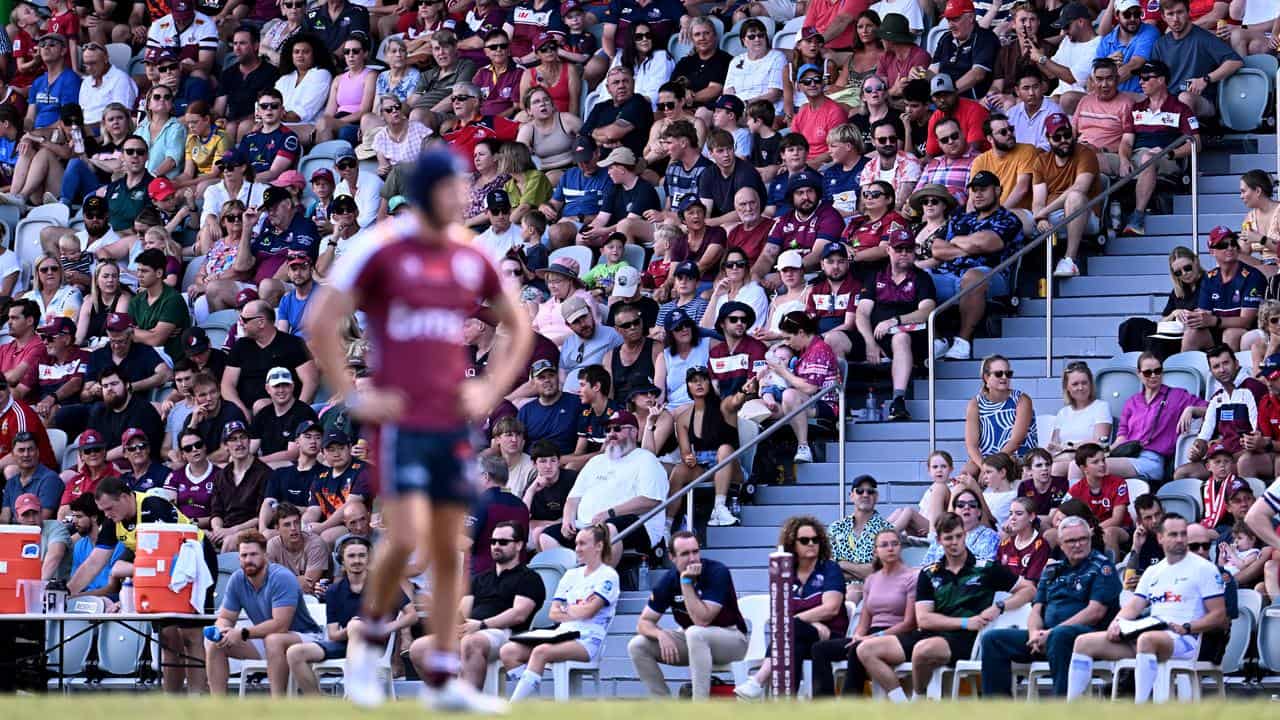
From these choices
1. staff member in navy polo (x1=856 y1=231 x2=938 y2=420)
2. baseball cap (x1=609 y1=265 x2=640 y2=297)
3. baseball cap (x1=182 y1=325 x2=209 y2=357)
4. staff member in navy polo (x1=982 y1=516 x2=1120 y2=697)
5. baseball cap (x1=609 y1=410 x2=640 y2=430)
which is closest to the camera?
staff member in navy polo (x1=982 y1=516 x2=1120 y2=697)

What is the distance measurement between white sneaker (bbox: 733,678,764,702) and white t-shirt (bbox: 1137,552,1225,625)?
2.25m

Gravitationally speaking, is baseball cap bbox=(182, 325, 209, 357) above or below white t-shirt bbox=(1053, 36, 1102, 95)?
below

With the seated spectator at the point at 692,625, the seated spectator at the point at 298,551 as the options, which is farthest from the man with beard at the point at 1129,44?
the seated spectator at the point at 298,551

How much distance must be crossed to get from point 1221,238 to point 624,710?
26.7 feet

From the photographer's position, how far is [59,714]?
23.9ft

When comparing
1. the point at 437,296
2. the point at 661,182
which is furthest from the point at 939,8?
the point at 437,296

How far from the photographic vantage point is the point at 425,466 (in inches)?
282

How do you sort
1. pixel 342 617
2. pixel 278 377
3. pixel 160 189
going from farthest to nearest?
pixel 160 189, pixel 278 377, pixel 342 617

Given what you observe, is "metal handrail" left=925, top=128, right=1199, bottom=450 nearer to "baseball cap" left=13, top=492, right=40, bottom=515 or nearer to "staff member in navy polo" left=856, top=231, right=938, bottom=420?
"staff member in navy polo" left=856, top=231, right=938, bottom=420

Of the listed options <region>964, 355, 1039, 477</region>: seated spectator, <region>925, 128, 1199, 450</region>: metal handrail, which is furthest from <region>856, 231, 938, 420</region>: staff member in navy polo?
<region>964, 355, 1039, 477</region>: seated spectator

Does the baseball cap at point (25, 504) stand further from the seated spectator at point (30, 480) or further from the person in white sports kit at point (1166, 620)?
the person in white sports kit at point (1166, 620)

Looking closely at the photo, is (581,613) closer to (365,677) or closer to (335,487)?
(335,487)

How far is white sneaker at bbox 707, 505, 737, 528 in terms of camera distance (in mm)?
14875

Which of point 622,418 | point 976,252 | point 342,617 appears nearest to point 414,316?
point 342,617
